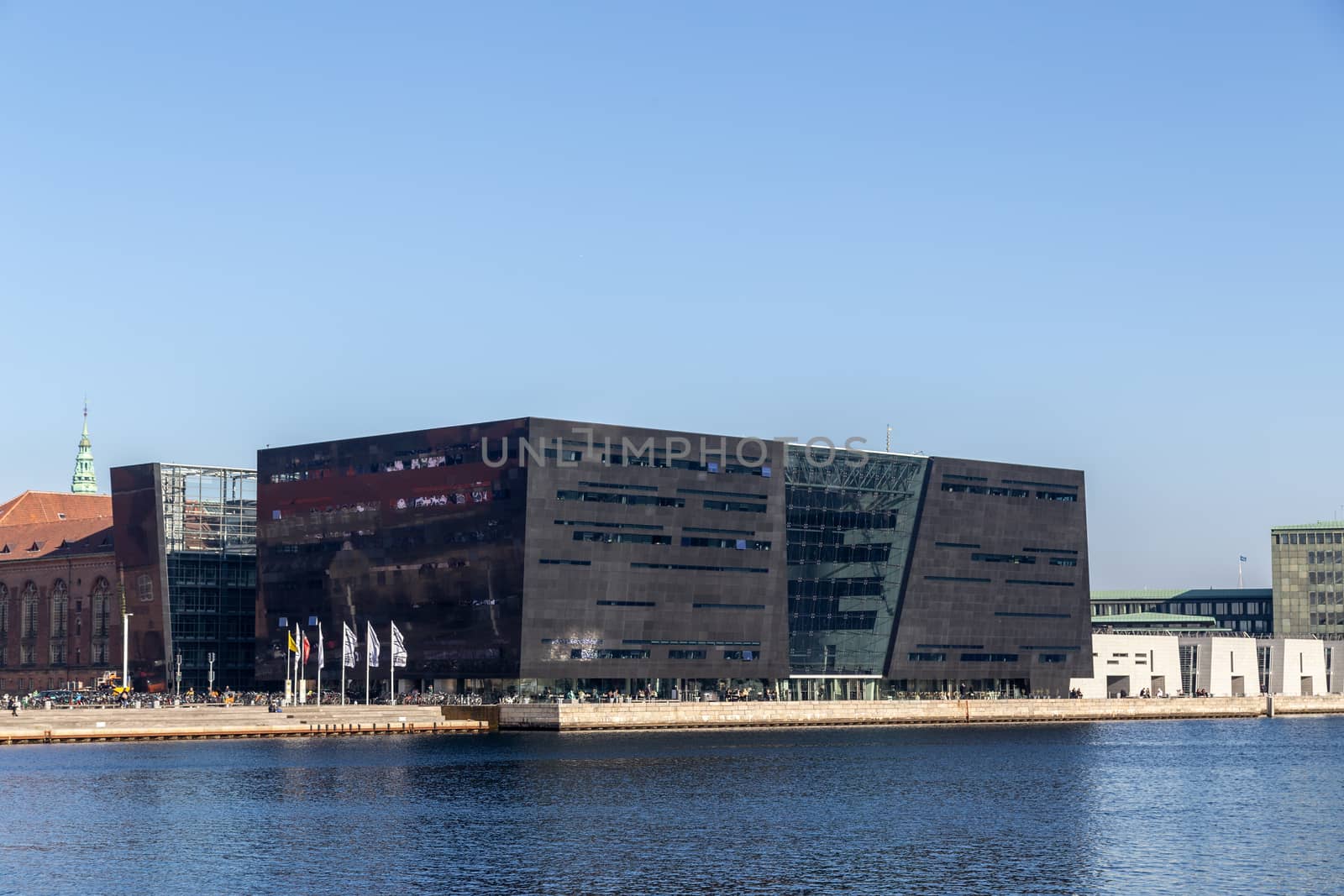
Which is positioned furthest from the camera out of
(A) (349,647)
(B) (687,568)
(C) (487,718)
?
(B) (687,568)

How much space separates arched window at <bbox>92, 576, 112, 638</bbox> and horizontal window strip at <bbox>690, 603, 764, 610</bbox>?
215 feet

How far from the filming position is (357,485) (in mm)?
159500

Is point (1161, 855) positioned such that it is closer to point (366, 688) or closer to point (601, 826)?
point (601, 826)

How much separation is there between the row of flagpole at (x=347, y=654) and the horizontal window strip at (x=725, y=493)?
26.3 metres

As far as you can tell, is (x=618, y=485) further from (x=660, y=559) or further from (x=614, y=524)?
(x=660, y=559)

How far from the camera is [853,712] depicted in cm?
16300

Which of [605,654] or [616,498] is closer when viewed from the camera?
[616,498]

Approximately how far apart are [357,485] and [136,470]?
3042 centimetres

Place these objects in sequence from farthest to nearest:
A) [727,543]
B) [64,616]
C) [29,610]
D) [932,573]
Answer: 1. [29,610]
2. [64,616]
3. [932,573]
4. [727,543]

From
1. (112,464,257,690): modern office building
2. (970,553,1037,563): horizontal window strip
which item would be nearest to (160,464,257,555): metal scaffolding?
(112,464,257,690): modern office building

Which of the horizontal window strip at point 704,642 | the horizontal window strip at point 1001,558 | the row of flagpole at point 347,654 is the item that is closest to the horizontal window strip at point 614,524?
the horizontal window strip at point 704,642

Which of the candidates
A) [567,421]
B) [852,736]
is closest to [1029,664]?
[852,736]

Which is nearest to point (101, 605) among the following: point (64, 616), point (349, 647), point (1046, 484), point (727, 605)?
point (64, 616)

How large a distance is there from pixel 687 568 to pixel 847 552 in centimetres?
2106
